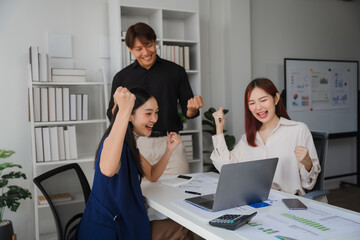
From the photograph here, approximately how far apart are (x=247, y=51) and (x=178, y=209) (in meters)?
3.08

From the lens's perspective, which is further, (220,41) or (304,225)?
(220,41)

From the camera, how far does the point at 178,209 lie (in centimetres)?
174

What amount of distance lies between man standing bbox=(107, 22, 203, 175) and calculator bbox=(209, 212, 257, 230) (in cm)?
141

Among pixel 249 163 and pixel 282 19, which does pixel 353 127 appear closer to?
pixel 282 19

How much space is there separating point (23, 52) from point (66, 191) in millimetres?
2301

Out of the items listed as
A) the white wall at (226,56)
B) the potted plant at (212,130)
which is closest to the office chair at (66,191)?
the potted plant at (212,130)

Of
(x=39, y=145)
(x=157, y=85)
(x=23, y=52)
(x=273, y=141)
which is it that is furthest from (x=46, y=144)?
(x=273, y=141)

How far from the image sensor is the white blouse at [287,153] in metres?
2.26

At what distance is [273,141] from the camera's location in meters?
2.35

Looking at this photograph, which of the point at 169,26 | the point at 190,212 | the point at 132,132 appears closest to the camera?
the point at 190,212

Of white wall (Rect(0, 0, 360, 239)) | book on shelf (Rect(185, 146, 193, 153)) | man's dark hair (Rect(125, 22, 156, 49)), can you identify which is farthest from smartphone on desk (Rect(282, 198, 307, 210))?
white wall (Rect(0, 0, 360, 239))

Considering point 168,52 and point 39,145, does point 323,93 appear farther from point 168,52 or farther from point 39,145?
point 39,145

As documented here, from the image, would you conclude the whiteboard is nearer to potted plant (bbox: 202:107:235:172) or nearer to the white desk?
potted plant (bbox: 202:107:235:172)

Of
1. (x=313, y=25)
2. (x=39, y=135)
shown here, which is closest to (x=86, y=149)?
(x=39, y=135)
